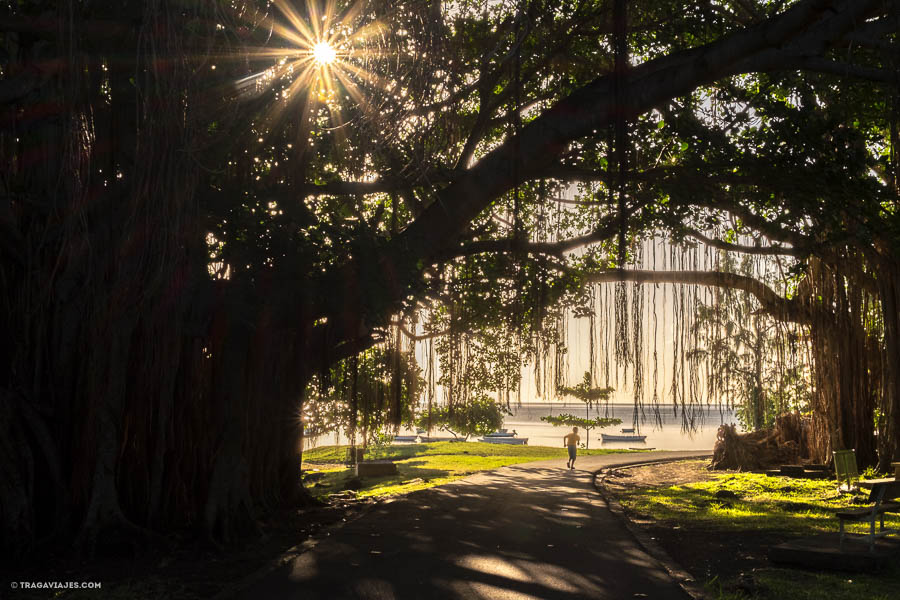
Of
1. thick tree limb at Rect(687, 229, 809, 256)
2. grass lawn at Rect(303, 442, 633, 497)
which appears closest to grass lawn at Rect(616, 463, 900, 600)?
thick tree limb at Rect(687, 229, 809, 256)

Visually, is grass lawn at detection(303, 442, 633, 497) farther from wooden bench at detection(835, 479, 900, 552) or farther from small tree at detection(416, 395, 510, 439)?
wooden bench at detection(835, 479, 900, 552)

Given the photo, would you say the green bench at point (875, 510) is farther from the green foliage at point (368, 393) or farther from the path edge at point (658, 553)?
the green foliage at point (368, 393)

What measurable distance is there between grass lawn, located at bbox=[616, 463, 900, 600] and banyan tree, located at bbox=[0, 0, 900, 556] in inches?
80.1

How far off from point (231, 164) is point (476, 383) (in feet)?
42.8

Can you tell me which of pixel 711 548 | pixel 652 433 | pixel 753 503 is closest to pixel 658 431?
pixel 753 503

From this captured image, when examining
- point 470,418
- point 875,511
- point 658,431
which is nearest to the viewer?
point 875,511

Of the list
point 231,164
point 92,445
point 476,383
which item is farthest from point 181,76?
point 476,383

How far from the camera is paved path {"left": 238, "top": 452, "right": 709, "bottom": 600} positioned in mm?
5918

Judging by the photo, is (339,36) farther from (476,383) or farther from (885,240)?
(476,383)

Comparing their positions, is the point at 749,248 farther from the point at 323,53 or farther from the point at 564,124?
the point at 323,53

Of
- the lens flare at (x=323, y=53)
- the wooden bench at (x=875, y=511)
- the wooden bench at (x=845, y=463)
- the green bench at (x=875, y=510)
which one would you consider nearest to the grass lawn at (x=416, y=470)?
the wooden bench at (x=845, y=463)

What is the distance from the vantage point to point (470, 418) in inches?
1257

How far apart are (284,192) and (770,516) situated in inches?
337

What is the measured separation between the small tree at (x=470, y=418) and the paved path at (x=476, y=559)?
10.7 m
